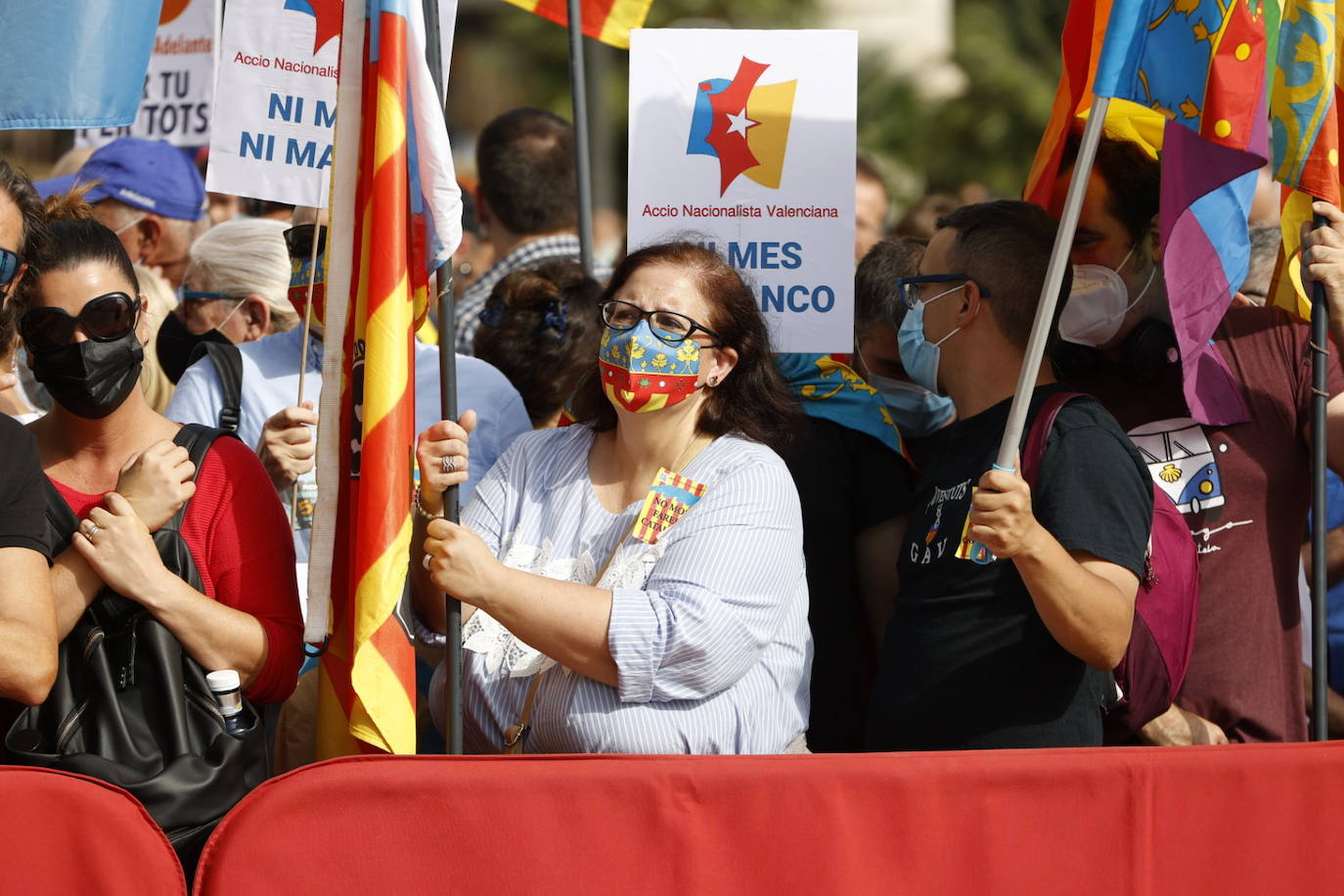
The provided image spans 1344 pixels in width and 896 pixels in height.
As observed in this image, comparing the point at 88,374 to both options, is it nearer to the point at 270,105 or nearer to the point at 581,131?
the point at 270,105

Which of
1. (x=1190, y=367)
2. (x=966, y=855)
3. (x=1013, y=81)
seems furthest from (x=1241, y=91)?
(x=1013, y=81)

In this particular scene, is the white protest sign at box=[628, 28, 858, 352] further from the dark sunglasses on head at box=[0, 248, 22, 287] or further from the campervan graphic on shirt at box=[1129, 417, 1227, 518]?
the dark sunglasses on head at box=[0, 248, 22, 287]

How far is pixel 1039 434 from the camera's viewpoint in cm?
321

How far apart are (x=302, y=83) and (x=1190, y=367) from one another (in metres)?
2.57

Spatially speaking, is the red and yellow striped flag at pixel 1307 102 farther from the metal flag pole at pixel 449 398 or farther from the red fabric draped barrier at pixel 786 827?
the metal flag pole at pixel 449 398

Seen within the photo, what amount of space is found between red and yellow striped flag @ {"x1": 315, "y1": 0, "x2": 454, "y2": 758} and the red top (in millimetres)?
110

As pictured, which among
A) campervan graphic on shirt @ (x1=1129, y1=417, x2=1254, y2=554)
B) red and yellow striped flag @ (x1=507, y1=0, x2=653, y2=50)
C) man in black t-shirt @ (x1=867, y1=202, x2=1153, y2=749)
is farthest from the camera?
red and yellow striped flag @ (x1=507, y1=0, x2=653, y2=50)

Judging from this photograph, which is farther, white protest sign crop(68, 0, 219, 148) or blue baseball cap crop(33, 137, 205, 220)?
white protest sign crop(68, 0, 219, 148)

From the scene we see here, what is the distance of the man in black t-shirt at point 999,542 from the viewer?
2971 mm

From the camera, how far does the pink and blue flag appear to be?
3.22 metres

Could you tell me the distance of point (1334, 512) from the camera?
15.1ft

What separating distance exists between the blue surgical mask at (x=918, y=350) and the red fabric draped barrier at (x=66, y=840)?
2.00 metres

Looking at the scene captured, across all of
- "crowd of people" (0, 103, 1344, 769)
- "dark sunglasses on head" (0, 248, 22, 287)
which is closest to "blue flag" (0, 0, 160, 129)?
"crowd of people" (0, 103, 1344, 769)

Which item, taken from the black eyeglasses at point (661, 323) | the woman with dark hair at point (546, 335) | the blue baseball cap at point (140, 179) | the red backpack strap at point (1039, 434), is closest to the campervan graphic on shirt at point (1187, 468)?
the red backpack strap at point (1039, 434)
